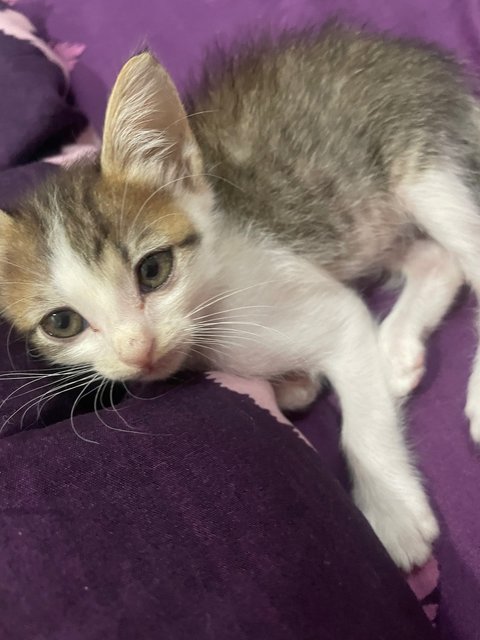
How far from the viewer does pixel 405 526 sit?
1.12 metres

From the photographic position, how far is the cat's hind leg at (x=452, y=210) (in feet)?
4.40

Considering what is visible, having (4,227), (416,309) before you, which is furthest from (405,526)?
(4,227)

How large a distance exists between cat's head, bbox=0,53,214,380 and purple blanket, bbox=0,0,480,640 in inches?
3.9

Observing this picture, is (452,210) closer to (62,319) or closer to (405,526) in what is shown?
(405,526)

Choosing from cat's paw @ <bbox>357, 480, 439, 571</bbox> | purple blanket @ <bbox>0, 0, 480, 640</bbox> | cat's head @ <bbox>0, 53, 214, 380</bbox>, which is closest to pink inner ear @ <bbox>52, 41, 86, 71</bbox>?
cat's head @ <bbox>0, 53, 214, 380</bbox>

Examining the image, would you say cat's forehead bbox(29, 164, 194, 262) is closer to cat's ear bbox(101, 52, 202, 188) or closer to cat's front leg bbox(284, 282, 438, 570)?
cat's ear bbox(101, 52, 202, 188)

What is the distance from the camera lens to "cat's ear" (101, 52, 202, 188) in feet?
3.54

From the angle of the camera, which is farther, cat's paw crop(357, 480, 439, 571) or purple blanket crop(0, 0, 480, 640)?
cat's paw crop(357, 480, 439, 571)

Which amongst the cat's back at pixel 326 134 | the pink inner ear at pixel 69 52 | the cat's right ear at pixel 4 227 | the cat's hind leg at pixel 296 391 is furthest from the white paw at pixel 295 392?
the pink inner ear at pixel 69 52

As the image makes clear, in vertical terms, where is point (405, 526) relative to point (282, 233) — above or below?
below

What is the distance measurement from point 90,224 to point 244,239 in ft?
1.03

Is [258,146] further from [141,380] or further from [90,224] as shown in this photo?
[141,380]

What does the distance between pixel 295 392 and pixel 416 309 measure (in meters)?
0.29

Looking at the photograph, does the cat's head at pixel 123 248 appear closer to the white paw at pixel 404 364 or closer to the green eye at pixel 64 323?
the green eye at pixel 64 323
